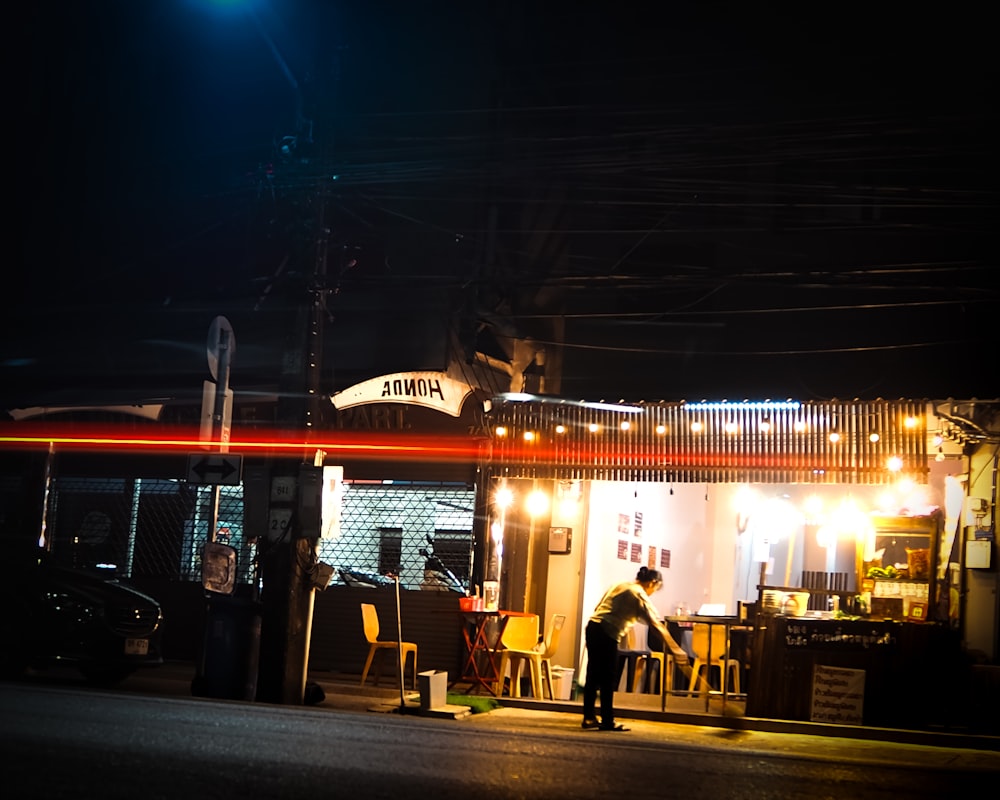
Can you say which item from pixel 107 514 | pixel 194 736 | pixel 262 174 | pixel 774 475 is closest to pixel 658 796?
pixel 194 736

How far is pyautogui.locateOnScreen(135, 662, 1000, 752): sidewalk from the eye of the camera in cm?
1335

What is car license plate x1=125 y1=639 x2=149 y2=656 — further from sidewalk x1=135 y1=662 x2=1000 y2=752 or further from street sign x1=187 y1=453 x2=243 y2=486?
street sign x1=187 y1=453 x2=243 y2=486

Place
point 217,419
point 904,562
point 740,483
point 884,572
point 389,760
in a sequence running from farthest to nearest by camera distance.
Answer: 1. point 904,562
2. point 740,483
3. point 884,572
4. point 217,419
5. point 389,760

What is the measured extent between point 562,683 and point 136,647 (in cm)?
603

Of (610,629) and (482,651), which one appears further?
(482,651)

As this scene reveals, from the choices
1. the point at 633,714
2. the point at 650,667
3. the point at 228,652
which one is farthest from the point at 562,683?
the point at 228,652

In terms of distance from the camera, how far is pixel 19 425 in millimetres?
21141

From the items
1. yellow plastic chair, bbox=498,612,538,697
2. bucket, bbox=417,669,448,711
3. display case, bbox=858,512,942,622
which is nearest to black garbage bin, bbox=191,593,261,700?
bucket, bbox=417,669,448,711

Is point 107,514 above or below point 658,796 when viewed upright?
above

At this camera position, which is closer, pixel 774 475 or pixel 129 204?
pixel 774 475

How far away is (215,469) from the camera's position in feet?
47.9

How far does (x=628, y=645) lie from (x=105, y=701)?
955 centimetres

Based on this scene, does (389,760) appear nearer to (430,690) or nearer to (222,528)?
(430,690)

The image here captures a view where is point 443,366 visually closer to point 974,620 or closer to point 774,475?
point 774,475
